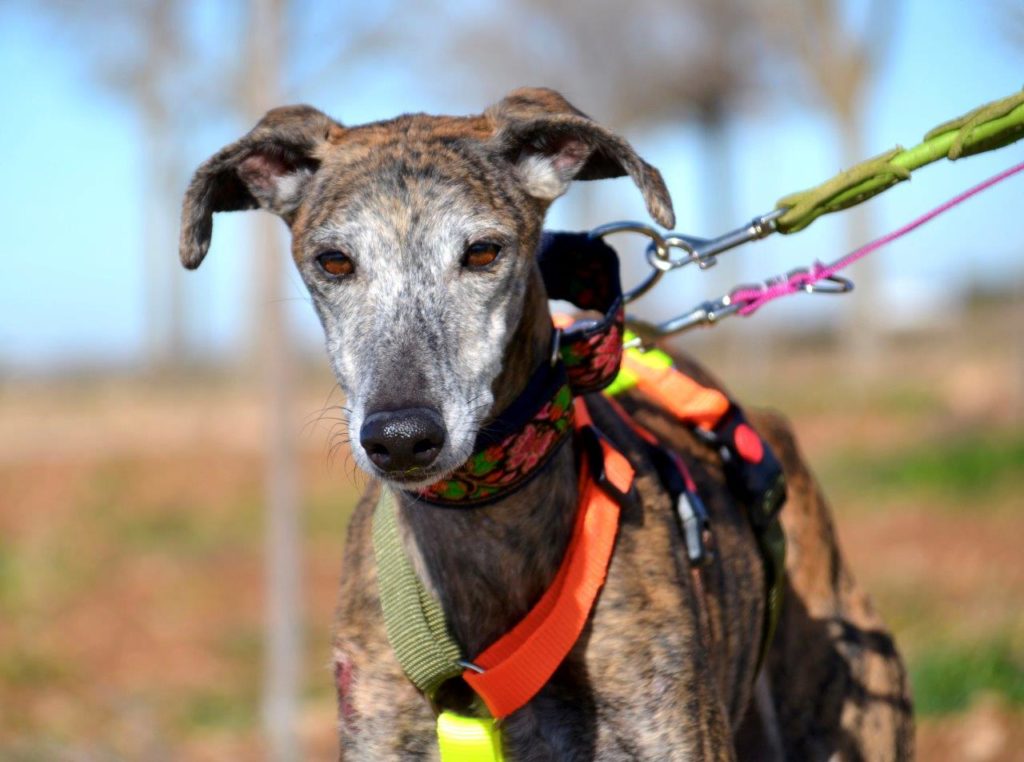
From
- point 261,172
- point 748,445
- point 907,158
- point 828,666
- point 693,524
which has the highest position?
point 261,172

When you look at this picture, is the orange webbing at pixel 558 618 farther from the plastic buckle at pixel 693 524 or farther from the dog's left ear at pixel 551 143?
the dog's left ear at pixel 551 143

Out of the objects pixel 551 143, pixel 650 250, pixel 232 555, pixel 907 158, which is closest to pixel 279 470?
pixel 650 250

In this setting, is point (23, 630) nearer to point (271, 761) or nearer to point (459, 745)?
point (271, 761)

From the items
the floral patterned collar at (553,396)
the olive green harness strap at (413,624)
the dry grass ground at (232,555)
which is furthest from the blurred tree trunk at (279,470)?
the olive green harness strap at (413,624)

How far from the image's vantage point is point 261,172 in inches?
119

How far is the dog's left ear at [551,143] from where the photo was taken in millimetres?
2773

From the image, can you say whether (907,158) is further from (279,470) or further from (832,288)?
(279,470)

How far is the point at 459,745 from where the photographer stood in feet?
8.23

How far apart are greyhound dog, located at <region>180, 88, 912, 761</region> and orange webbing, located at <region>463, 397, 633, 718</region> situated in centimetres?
5

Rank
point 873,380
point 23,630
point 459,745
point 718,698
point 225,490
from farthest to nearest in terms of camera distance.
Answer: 1. point 873,380
2. point 225,490
3. point 23,630
4. point 718,698
5. point 459,745

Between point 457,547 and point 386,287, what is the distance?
0.57 m

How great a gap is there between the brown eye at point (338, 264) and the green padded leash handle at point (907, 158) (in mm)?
1088

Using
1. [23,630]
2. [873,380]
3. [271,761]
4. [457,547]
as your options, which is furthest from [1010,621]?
[873,380]

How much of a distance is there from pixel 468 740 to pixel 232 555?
27.5 feet
